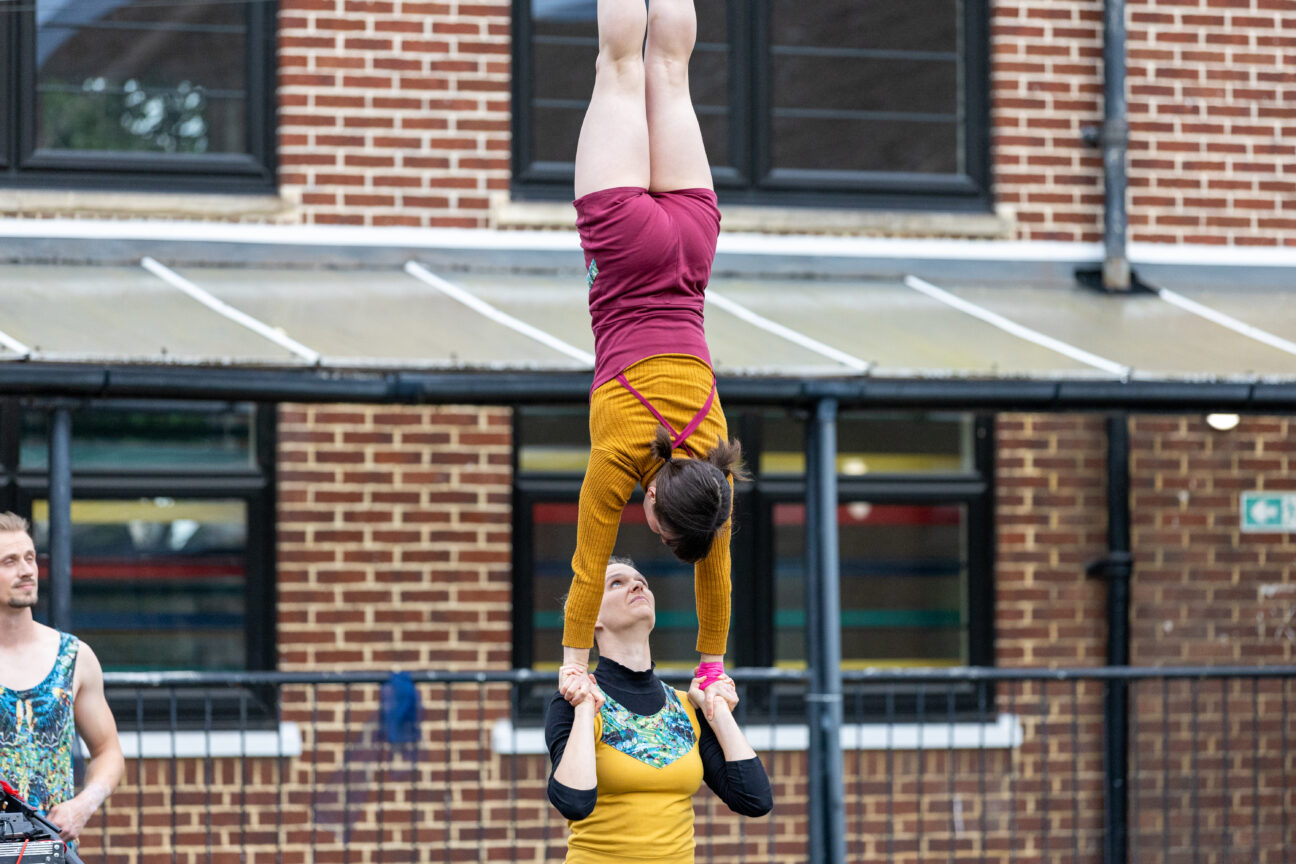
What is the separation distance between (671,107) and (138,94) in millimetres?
4589

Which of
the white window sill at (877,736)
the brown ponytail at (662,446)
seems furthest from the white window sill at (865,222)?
the brown ponytail at (662,446)

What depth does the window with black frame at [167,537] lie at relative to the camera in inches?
294

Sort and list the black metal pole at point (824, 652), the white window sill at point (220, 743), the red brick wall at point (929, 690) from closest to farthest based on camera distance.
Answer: the black metal pole at point (824, 652), the white window sill at point (220, 743), the red brick wall at point (929, 690)

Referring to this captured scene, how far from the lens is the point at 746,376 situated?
6.31 metres

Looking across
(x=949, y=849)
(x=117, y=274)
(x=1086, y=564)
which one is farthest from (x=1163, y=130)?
(x=117, y=274)

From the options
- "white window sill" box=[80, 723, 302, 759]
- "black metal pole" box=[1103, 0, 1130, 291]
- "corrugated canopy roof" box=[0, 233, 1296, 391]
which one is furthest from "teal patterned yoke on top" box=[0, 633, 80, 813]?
"black metal pole" box=[1103, 0, 1130, 291]

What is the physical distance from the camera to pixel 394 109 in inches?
310

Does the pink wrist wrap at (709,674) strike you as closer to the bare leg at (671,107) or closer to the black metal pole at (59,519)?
the bare leg at (671,107)

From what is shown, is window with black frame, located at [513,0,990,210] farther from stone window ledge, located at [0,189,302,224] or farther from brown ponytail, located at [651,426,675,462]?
brown ponytail, located at [651,426,675,462]

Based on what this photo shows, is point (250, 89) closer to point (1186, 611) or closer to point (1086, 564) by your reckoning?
point (1086, 564)

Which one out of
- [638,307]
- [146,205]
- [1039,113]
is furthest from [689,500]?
[1039,113]

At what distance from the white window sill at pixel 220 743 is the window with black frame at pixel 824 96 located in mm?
2887

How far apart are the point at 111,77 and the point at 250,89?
0.62 m

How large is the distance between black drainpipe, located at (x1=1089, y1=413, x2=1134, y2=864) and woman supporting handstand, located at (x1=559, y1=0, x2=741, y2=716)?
14.7 ft
